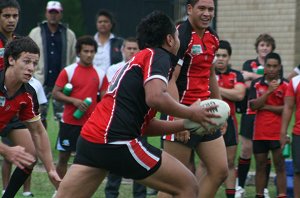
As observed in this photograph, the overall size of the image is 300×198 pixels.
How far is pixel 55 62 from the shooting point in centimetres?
1322

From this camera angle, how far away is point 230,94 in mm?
10562

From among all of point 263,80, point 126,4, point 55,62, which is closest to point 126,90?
point 263,80

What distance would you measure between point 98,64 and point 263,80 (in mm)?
3661

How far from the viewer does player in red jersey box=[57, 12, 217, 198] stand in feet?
21.5

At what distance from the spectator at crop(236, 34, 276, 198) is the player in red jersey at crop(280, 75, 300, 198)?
1.13 metres

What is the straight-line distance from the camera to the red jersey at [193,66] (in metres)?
8.13

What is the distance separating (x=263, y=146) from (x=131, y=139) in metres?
4.36

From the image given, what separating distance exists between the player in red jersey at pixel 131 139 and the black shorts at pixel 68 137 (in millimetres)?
3964

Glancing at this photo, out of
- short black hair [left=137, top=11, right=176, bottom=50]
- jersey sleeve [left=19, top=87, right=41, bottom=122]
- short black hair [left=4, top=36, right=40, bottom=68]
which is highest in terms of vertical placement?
short black hair [left=137, top=11, right=176, bottom=50]

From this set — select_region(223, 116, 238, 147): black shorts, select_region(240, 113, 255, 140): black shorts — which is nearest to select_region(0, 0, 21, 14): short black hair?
select_region(223, 116, 238, 147): black shorts

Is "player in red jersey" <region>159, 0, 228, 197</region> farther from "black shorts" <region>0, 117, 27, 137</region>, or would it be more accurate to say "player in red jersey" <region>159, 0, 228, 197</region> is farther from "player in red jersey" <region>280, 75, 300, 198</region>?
"black shorts" <region>0, 117, 27, 137</region>

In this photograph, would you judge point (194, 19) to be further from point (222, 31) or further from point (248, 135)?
point (222, 31)

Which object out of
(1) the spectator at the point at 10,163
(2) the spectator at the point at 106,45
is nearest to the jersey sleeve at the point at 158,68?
(1) the spectator at the point at 10,163

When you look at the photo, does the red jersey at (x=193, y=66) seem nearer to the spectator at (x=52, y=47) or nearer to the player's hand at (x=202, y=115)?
the player's hand at (x=202, y=115)
